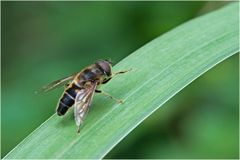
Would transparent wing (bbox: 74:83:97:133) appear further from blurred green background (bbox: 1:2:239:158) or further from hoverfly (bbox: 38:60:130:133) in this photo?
blurred green background (bbox: 1:2:239:158)

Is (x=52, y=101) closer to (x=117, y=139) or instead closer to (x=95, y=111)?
(x=95, y=111)

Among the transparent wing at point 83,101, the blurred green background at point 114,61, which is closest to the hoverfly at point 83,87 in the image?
the transparent wing at point 83,101

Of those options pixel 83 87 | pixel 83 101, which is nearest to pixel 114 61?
pixel 83 87

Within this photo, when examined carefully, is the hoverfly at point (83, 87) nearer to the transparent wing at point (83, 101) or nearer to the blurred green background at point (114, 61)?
the transparent wing at point (83, 101)

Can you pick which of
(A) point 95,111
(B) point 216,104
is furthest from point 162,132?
(A) point 95,111

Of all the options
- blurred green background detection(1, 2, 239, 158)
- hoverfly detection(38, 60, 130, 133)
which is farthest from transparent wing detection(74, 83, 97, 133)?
blurred green background detection(1, 2, 239, 158)

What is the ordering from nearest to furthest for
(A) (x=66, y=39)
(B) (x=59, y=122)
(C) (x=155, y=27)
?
(B) (x=59, y=122), (C) (x=155, y=27), (A) (x=66, y=39)

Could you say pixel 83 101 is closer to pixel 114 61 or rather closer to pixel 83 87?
pixel 83 87

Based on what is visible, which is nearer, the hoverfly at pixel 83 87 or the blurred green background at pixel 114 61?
the hoverfly at pixel 83 87
